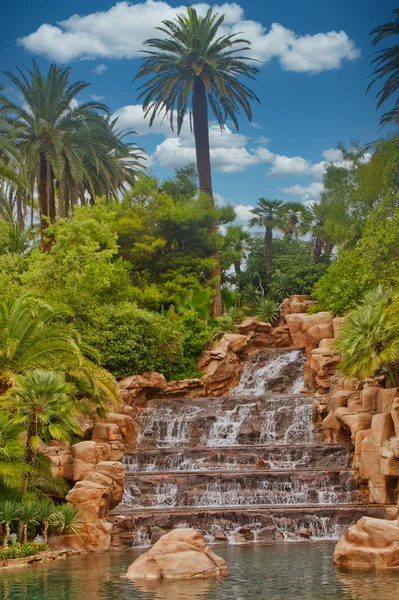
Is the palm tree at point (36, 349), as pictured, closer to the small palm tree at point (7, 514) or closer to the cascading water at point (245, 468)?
the cascading water at point (245, 468)

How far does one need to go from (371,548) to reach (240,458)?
12699 millimetres

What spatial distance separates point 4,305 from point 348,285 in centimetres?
2197

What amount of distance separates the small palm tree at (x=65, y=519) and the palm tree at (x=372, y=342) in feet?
40.9

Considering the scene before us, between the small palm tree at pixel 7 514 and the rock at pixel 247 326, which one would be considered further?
the rock at pixel 247 326

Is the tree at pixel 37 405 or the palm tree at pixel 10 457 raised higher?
the tree at pixel 37 405

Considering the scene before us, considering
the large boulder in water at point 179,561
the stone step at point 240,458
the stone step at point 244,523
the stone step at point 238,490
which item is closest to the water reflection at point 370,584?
the large boulder in water at point 179,561

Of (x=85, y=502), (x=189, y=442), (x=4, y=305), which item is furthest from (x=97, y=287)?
(x=85, y=502)

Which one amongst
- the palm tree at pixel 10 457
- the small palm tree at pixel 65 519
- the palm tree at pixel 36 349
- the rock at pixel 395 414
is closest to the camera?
the palm tree at pixel 10 457

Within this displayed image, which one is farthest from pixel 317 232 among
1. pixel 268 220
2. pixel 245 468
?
pixel 245 468

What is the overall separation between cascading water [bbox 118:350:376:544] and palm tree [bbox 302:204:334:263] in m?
16.7

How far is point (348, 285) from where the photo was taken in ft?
143

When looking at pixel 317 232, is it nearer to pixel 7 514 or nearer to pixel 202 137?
pixel 202 137

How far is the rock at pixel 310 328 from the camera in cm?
4294

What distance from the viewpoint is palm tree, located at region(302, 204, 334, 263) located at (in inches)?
2276
